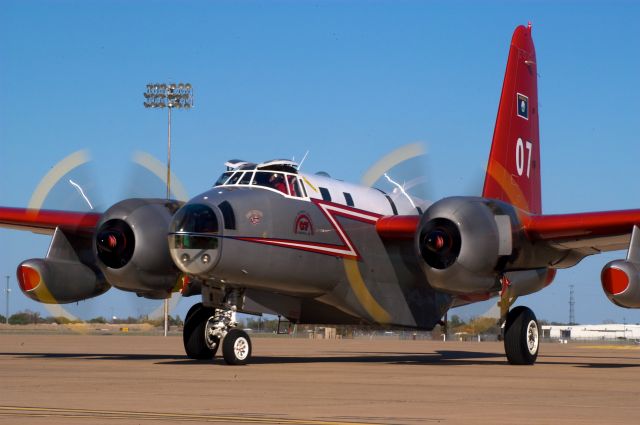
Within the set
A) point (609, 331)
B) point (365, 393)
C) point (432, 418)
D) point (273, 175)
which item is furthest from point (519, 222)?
point (609, 331)

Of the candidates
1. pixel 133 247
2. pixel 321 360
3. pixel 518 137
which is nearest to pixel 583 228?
pixel 518 137

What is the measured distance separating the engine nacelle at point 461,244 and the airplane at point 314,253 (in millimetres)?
28

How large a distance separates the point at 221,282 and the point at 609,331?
94908 mm

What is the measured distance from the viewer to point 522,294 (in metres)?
26.3

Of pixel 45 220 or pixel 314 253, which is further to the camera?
pixel 45 220

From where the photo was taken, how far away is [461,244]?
74.7 feet

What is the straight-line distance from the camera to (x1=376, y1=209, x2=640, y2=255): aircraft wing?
23.4 m

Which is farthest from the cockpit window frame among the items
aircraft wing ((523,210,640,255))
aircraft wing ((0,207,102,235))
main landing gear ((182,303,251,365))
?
aircraft wing ((523,210,640,255))

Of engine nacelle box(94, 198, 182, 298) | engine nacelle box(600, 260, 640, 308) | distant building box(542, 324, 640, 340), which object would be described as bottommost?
distant building box(542, 324, 640, 340)

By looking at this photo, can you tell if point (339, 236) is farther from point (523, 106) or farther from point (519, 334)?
point (523, 106)

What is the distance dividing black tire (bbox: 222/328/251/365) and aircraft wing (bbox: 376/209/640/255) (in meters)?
4.60

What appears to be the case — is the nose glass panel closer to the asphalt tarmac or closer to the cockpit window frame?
the cockpit window frame

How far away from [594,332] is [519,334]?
8826 centimetres

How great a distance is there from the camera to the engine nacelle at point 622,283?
21562 millimetres
